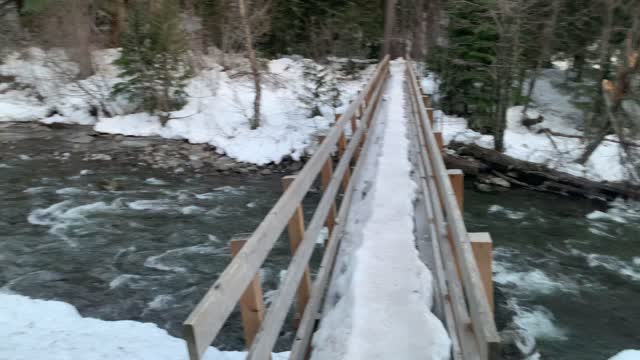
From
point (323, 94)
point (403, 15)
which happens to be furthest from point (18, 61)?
point (403, 15)

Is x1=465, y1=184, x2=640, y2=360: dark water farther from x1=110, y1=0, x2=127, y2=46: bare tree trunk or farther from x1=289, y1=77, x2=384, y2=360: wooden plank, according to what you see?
x1=110, y1=0, x2=127, y2=46: bare tree trunk

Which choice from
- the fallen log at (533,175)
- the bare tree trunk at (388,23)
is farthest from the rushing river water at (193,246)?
the bare tree trunk at (388,23)

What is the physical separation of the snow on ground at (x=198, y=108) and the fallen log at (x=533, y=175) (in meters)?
4.17

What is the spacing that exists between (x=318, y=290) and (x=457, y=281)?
111cm

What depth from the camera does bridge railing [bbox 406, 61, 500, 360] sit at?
2096 mm

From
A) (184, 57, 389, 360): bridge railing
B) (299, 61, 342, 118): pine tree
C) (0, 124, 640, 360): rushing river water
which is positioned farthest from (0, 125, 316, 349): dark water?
(299, 61, 342, 118): pine tree

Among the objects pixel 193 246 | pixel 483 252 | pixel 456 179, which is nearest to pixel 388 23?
pixel 193 246

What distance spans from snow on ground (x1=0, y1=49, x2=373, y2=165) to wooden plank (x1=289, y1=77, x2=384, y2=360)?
943cm

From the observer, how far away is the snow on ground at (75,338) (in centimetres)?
546

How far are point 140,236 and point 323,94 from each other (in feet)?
32.6

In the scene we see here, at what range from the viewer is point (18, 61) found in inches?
804

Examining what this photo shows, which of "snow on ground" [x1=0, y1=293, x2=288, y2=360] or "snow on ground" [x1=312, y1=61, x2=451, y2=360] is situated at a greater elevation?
"snow on ground" [x1=312, y1=61, x2=451, y2=360]

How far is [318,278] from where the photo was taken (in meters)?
4.10

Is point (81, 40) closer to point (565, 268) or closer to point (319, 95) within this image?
point (319, 95)
